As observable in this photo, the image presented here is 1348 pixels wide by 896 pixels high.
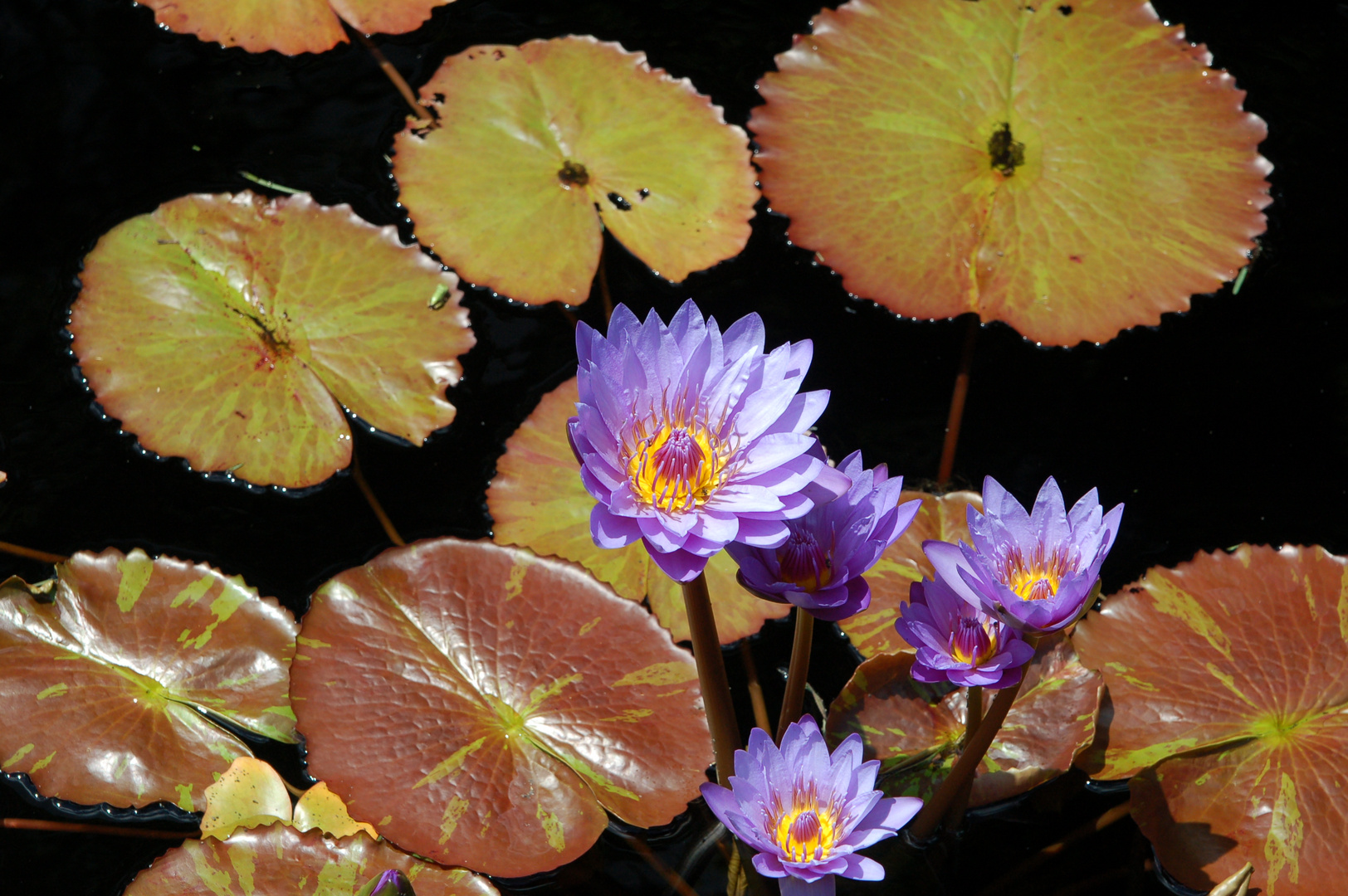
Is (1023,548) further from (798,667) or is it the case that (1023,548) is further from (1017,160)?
(1017,160)

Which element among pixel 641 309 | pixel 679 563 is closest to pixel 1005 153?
pixel 641 309

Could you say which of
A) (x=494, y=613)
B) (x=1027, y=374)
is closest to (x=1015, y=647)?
(x=494, y=613)

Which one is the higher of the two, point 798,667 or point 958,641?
point 958,641

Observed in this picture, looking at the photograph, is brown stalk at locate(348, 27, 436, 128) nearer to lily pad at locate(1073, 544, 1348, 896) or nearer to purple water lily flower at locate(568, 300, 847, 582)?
purple water lily flower at locate(568, 300, 847, 582)

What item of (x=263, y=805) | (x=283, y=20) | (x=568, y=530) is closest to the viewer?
(x=263, y=805)

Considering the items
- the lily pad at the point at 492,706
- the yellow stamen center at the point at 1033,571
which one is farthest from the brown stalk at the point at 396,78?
the yellow stamen center at the point at 1033,571

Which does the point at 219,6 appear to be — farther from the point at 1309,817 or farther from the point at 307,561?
the point at 1309,817

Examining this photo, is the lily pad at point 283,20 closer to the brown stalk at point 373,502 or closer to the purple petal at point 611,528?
the brown stalk at point 373,502

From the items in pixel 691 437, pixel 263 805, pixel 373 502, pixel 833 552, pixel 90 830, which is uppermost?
pixel 691 437
